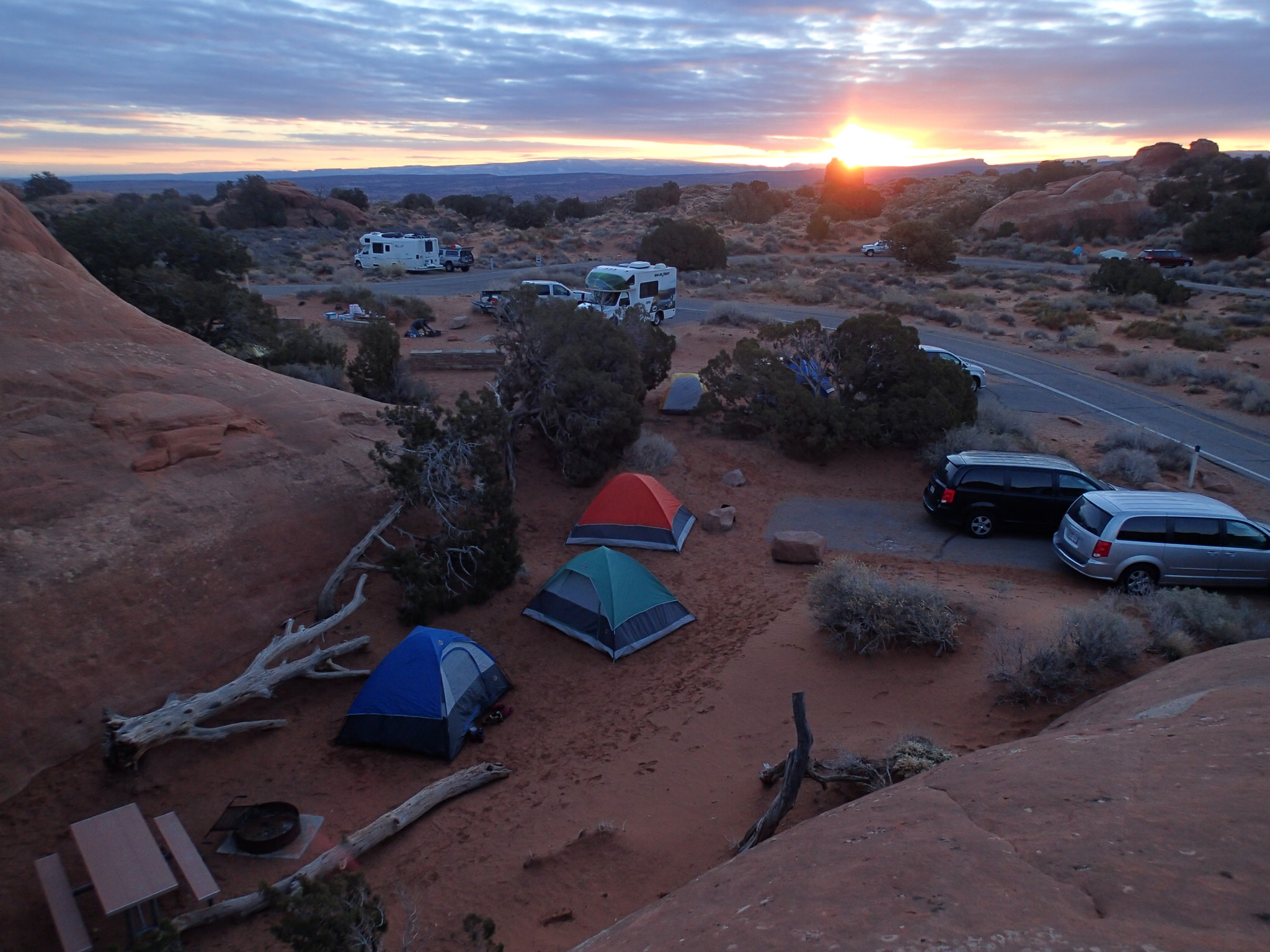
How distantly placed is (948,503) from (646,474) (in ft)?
20.4

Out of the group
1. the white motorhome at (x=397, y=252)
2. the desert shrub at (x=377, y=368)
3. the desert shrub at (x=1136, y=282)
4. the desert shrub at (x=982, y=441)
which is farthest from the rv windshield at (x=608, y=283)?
the desert shrub at (x=1136, y=282)

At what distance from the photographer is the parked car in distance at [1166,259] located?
4888 cm

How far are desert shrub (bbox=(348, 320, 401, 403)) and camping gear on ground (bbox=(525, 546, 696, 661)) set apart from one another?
1016 cm

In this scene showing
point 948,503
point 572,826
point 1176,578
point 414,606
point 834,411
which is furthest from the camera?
point 834,411

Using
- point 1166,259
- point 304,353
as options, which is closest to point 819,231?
point 1166,259

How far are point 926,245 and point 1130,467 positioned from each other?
36753 mm

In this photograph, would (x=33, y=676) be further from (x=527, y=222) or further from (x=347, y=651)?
(x=527, y=222)

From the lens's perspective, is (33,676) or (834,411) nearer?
(33,676)

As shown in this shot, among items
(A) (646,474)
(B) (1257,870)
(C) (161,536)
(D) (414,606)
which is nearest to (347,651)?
(D) (414,606)

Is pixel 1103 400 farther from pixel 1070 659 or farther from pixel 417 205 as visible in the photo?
pixel 417 205

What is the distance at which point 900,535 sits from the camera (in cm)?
1509

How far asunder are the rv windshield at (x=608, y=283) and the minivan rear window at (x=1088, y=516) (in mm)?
20769

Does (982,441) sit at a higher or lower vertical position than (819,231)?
lower

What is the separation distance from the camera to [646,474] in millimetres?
16906
